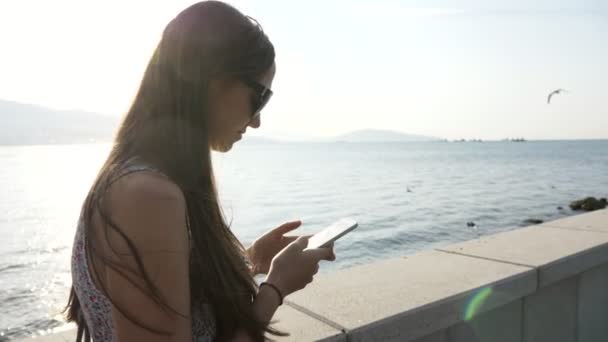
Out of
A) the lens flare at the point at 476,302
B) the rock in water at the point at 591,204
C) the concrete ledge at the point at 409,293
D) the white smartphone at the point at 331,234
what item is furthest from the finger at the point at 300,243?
the rock in water at the point at 591,204

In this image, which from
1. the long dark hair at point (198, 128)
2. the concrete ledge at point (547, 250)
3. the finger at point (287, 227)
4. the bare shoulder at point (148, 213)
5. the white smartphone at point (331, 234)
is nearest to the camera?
the bare shoulder at point (148, 213)

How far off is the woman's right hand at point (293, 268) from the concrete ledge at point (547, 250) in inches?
76.9

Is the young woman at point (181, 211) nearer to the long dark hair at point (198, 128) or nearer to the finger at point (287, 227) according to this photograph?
the long dark hair at point (198, 128)

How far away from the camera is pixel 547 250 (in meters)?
3.44

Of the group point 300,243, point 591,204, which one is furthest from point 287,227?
point 591,204

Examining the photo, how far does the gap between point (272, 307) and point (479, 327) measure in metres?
1.77

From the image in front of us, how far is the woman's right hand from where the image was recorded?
1.59 meters

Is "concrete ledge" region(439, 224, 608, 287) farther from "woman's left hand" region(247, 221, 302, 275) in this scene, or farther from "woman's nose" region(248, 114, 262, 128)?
"woman's nose" region(248, 114, 262, 128)

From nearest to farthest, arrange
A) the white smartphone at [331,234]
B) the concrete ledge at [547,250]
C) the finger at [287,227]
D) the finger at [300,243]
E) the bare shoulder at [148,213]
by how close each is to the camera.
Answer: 1. the bare shoulder at [148,213]
2. the finger at [300,243]
3. the white smartphone at [331,234]
4. the finger at [287,227]
5. the concrete ledge at [547,250]

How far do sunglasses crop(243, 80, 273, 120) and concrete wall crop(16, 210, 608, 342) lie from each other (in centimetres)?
103

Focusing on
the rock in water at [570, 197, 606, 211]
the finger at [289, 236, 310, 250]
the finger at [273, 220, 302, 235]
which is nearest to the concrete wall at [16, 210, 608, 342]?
the finger at [273, 220, 302, 235]

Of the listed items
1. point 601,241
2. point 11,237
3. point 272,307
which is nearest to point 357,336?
point 272,307

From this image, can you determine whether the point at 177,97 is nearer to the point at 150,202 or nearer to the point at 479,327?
the point at 150,202

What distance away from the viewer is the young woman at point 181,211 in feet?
3.95
